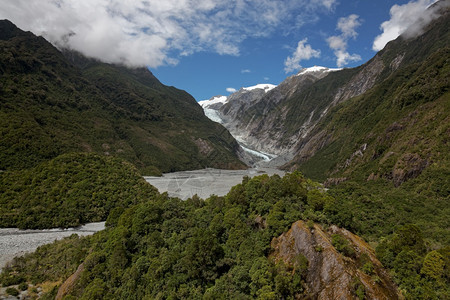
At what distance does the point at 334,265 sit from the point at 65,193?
2759 inches

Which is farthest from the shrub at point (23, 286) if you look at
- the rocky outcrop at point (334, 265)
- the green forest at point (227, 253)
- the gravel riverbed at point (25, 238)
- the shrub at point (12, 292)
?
the rocky outcrop at point (334, 265)

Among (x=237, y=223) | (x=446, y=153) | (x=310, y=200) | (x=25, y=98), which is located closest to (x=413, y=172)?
(x=446, y=153)

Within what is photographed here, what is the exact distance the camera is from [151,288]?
26.3 m

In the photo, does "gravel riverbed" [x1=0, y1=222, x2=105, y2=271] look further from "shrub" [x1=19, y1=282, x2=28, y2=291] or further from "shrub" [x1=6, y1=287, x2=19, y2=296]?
"shrub" [x1=6, y1=287, x2=19, y2=296]

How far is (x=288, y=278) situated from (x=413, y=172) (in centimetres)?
6319

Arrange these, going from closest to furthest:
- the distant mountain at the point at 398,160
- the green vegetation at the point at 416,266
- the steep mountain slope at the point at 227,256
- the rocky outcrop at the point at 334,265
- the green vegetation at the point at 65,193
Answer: the green vegetation at the point at 416,266 < the rocky outcrop at the point at 334,265 < the steep mountain slope at the point at 227,256 < the distant mountain at the point at 398,160 < the green vegetation at the point at 65,193

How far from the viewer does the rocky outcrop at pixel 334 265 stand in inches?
638

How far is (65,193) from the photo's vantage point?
6512 cm

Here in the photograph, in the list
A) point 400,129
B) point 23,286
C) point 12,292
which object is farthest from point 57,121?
point 400,129

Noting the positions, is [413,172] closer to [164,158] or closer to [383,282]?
[383,282]

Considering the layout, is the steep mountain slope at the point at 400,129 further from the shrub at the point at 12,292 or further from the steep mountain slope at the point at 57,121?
the steep mountain slope at the point at 57,121

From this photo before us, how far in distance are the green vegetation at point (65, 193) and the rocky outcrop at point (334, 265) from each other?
4475cm

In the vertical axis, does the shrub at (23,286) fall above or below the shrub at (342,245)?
below

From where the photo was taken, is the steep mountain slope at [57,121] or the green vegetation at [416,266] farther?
the steep mountain slope at [57,121]
